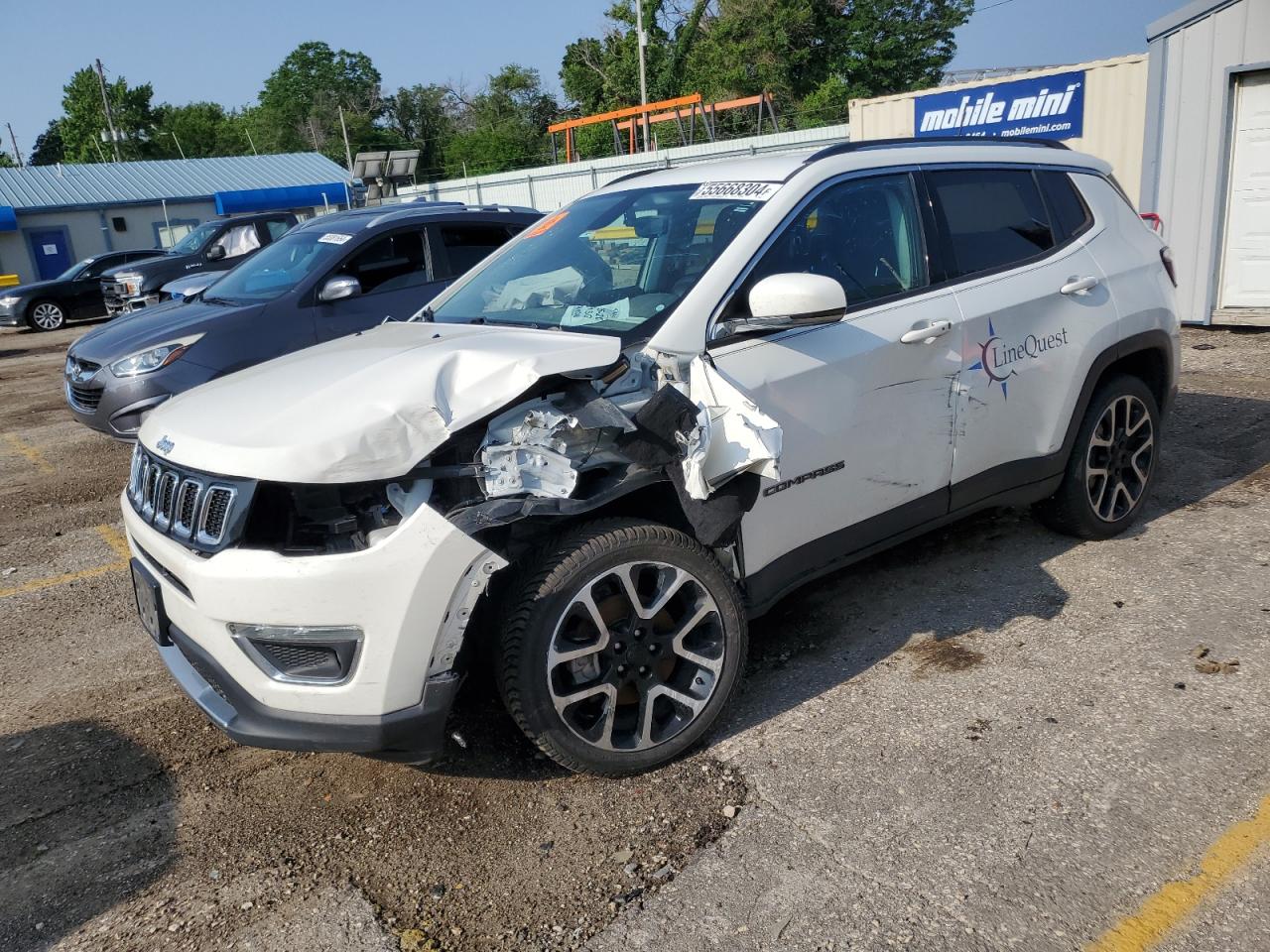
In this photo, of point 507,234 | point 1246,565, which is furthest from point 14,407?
point 1246,565

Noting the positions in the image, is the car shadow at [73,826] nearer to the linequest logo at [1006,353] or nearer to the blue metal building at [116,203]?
the linequest logo at [1006,353]

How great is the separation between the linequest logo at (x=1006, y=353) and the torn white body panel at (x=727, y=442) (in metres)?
1.41

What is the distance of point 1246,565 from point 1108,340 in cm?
118

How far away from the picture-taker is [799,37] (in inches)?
1635

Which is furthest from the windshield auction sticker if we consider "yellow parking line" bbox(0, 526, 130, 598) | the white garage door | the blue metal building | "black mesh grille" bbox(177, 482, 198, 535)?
the blue metal building

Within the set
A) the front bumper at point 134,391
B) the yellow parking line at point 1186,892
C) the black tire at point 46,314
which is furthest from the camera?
the black tire at point 46,314

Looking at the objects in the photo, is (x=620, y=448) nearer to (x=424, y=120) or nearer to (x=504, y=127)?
(x=504, y=127)

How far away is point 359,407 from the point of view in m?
2.72

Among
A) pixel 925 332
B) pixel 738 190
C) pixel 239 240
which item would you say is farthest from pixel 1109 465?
pixel 239 240

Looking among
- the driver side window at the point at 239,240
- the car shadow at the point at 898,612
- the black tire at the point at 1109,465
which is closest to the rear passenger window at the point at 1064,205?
the black tire at the point at 1109,465

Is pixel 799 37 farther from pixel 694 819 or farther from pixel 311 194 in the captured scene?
pixel 694 819

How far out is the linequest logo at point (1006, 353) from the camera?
3.92 meters

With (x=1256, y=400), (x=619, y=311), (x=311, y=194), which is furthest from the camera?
(x=311, y=194)

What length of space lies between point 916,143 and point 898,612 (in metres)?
1.95
